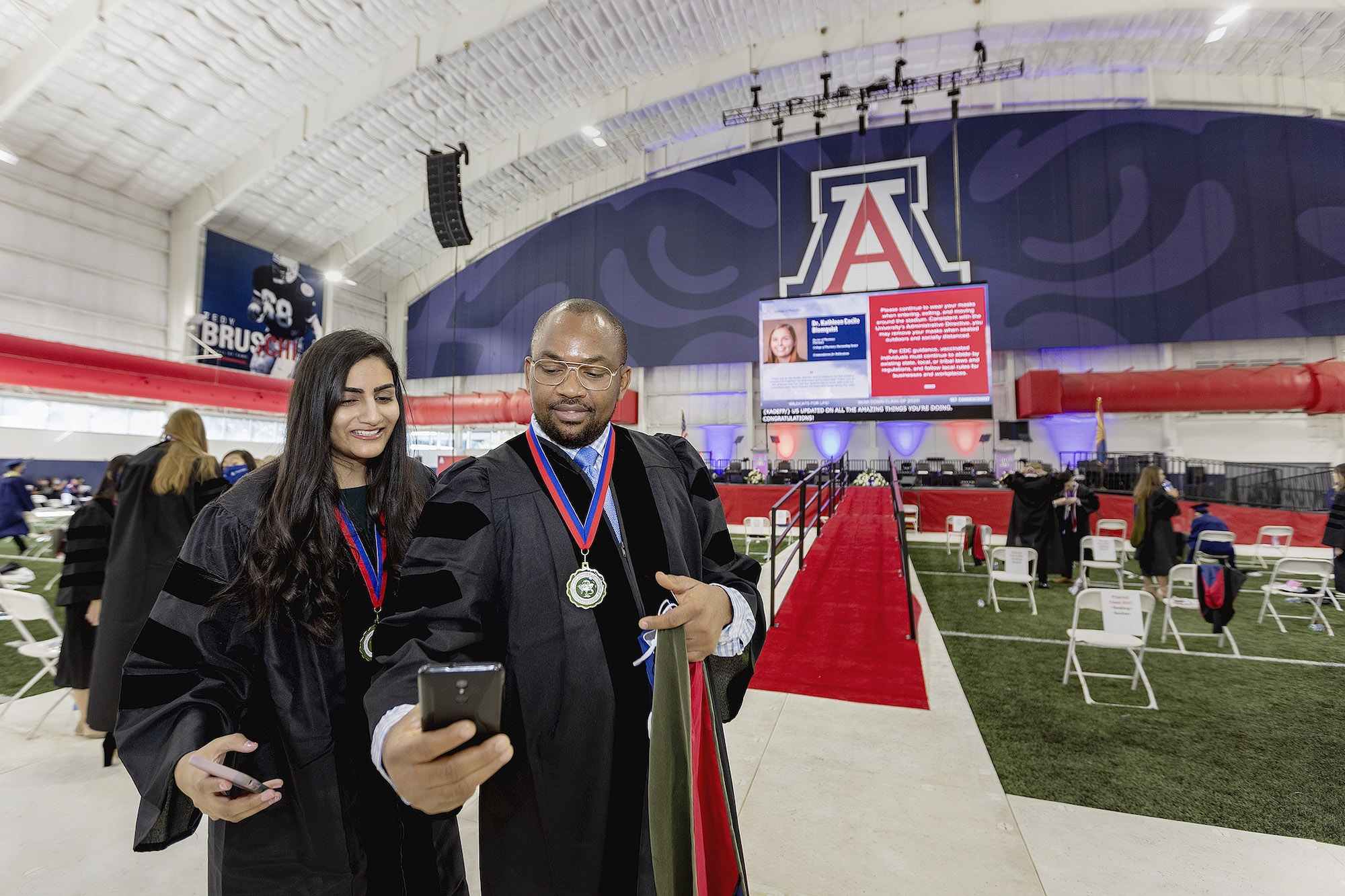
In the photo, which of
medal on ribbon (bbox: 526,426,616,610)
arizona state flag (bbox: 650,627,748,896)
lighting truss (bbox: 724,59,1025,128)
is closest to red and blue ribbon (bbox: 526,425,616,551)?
medal on ribbon (bbox: 526,426,616,610)

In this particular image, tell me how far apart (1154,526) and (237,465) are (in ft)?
25.5

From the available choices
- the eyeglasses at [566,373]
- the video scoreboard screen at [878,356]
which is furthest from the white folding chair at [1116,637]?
the video scoreboard screen at [878,356]

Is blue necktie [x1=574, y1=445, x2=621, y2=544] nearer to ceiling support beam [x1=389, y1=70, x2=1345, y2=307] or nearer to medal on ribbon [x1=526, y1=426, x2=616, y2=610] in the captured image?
medal on ribbon [x1=526, y1=426, x2=616, y2=610]

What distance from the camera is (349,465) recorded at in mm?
1255

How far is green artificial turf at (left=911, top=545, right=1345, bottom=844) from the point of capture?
8.14 feet

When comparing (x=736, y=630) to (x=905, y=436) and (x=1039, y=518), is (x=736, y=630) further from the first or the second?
(x=905, y=436)

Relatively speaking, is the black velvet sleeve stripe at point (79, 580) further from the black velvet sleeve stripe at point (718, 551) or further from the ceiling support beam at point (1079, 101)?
the ceiling support beam at point (1079, 101)

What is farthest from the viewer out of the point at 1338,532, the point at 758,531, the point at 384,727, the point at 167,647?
the point at 758,531

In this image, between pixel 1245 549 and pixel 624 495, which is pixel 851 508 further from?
pixel 624 495

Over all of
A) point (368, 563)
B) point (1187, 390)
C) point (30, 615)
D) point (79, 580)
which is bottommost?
point (30, 615)

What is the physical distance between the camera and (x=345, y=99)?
1147cm

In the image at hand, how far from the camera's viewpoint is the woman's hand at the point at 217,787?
875 millimetres

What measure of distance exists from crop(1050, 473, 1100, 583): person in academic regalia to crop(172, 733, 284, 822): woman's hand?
757cm

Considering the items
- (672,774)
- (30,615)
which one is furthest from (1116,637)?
(30,615)
